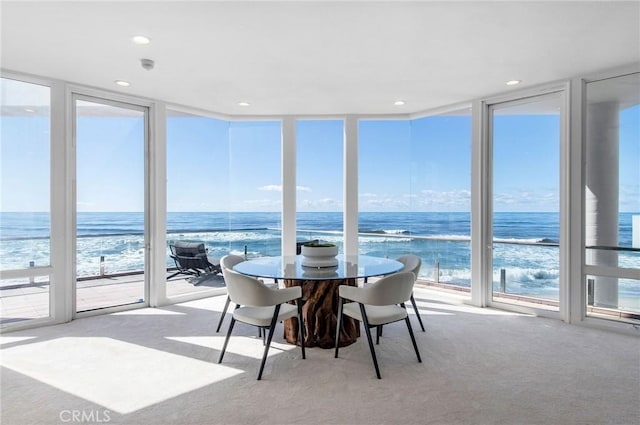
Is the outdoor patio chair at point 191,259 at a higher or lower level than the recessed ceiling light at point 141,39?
lower

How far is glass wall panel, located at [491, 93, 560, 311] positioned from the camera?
442 centimetres

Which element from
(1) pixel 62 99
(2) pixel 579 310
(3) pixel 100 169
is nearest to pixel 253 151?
(3) pixel 100 169

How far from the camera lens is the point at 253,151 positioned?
5953 millimetres

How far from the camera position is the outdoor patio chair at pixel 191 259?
5.38m

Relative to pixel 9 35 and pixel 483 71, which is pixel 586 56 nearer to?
pixel 483 71

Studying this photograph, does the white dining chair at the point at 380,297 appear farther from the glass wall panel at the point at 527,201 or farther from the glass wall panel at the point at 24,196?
the glass wall panel at the point at 24,196

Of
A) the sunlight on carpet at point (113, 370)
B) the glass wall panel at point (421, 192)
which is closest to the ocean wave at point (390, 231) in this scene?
the glass wall panel at point (421, 192)

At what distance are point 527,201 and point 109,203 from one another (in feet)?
17.0

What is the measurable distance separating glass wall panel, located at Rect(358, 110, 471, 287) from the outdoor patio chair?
2405mm

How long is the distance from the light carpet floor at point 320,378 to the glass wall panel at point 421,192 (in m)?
1.69

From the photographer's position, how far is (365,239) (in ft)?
19.5

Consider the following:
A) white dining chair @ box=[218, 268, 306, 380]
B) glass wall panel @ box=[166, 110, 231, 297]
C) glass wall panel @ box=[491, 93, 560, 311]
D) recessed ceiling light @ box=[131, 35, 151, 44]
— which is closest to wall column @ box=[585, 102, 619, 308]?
glass wall panel @ box=[491, 93, 560, 311]

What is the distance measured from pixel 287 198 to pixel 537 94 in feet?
11.6

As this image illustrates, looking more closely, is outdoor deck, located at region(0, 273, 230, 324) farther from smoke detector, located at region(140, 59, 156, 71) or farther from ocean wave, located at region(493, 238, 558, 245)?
ocean wave, located at region(493, 238, 558, 245)
